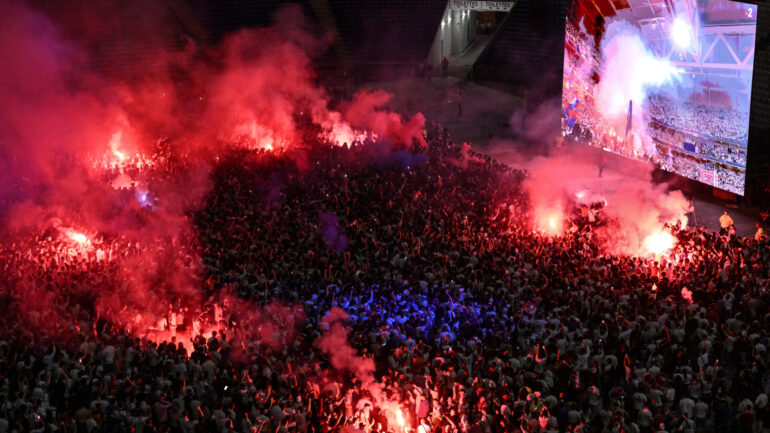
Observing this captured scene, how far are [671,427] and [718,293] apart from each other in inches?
133

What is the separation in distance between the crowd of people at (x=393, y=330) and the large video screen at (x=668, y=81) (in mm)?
4335

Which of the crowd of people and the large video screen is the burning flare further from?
the large video screen

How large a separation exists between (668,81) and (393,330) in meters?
10.3

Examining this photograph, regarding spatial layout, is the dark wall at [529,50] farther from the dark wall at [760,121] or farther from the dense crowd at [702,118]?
the dark wall at [760,121]

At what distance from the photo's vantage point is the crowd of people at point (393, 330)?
7949mm

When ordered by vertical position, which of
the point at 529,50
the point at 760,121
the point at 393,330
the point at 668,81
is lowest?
the point at 393,330

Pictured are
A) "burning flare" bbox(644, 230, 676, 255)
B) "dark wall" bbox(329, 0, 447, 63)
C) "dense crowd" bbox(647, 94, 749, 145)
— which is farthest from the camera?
"dark wall" bbox(329, 0, 447, 63)

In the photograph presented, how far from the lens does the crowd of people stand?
7.95 m

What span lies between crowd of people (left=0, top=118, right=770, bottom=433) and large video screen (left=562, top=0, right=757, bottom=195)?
4.34 m

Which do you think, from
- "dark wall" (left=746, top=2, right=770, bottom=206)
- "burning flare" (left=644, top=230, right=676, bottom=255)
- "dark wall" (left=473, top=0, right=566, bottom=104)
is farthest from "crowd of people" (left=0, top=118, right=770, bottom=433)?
"dark wall" (left=473, top=0, right=566, bottom=104)

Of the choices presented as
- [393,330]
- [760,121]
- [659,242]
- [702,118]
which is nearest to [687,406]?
[393,330]

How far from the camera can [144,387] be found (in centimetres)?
825

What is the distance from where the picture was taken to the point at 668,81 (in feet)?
Answer: 53.4

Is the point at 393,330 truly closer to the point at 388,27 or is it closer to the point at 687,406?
the point at 687,406
